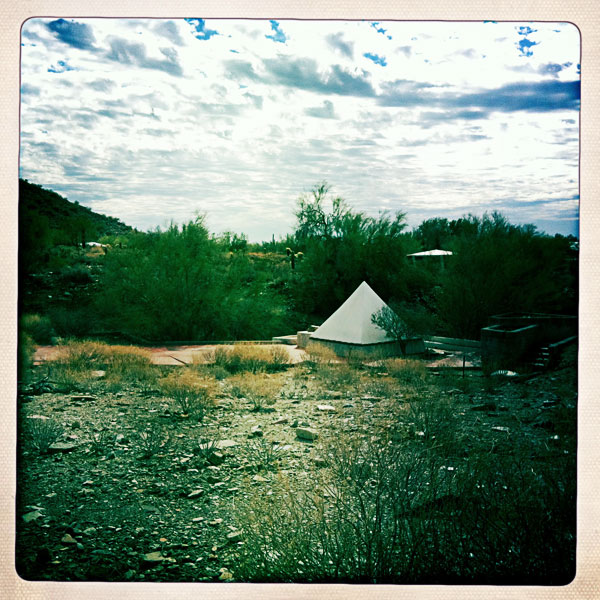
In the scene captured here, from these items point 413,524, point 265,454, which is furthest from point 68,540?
point 413,524

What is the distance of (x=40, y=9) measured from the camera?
9.02ft

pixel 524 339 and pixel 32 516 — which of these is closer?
pixel 32 516

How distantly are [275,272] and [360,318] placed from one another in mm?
527

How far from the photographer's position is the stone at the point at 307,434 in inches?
110

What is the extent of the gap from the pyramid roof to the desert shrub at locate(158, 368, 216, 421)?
2.33 ft

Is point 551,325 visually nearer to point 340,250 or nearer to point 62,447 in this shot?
point 340,250

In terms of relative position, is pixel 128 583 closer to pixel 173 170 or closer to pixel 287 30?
pixel 173 170

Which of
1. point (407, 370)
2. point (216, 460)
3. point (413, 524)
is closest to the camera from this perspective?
point (413, 524)

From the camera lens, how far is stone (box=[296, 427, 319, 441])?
2791 mm

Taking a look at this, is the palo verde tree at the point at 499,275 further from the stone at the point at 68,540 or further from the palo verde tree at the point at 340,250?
the stone at the point at 68,540

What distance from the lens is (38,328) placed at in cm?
283

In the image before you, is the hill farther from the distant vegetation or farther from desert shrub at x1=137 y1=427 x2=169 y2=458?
desert shrub at x1=137 y1=427 x2=169 y2=458

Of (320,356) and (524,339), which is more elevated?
(524,339)

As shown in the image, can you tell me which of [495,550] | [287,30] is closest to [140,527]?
[495,550]
